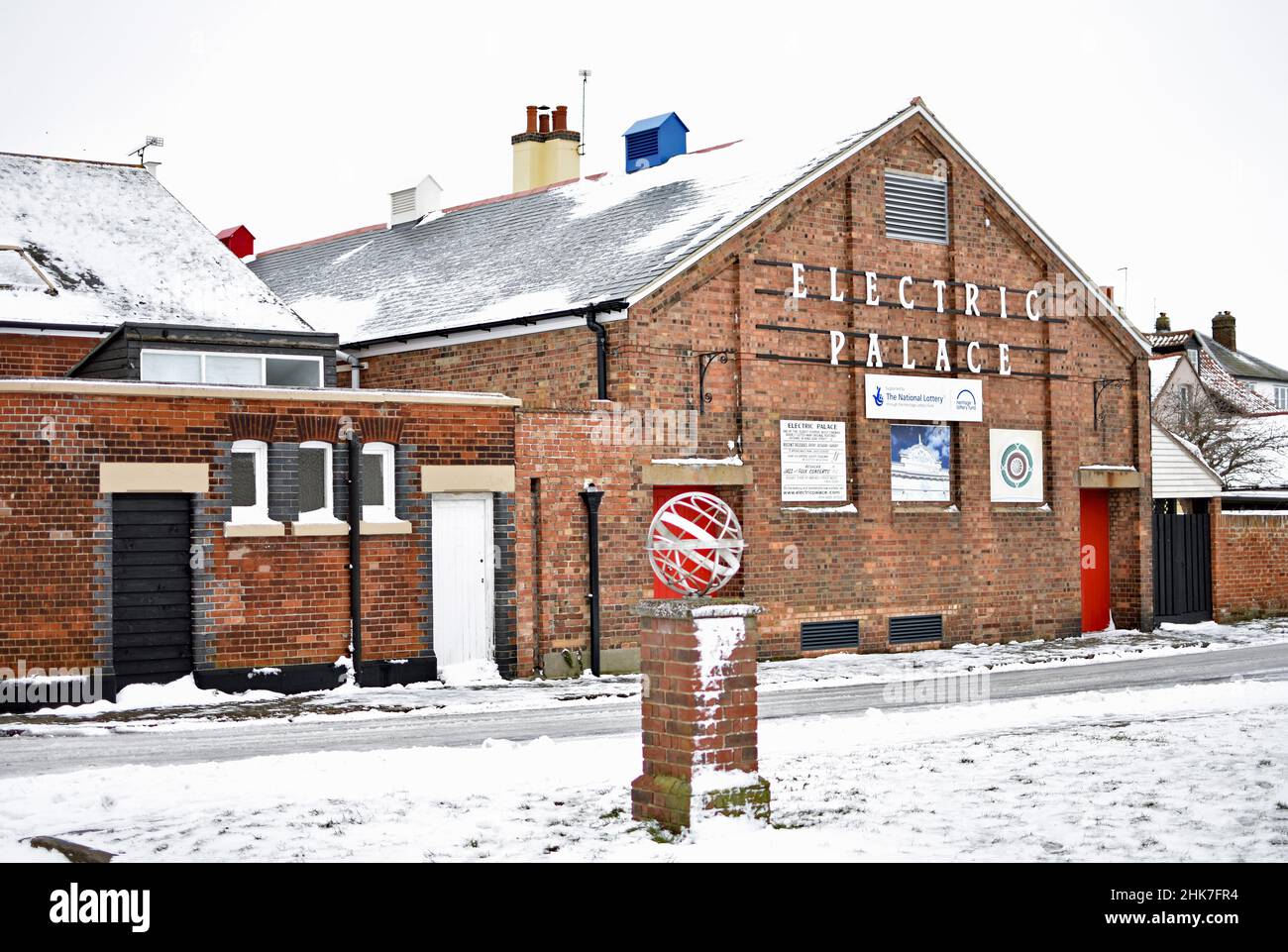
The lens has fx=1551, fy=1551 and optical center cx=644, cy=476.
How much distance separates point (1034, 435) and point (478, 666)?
38.5 feet

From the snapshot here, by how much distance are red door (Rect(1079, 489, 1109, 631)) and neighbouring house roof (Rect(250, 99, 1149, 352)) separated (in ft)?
10.1

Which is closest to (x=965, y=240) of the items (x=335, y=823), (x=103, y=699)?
(x=103, y=699)

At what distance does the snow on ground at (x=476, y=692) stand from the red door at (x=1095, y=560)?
9.45ft

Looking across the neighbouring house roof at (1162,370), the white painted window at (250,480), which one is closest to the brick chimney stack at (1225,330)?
the neighbouring house roof at (1162,370)

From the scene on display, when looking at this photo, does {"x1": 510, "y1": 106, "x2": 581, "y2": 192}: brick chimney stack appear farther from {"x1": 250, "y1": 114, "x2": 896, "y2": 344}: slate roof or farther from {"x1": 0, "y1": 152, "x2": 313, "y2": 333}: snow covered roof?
{"x1": 0, "y1": 152, "x2": 313, "y2": 333}: snow covered roof

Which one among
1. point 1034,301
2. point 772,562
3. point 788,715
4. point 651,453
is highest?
point 1034,301

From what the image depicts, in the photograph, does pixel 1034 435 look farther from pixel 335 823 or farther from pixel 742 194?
pixel 335 823

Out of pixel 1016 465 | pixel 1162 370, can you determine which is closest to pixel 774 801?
pixel 1016 465

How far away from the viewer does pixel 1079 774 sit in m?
11.3

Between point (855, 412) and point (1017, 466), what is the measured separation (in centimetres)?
397

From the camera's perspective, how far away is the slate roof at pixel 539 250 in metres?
23.0

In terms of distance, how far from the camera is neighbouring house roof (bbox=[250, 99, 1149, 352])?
2280 cm

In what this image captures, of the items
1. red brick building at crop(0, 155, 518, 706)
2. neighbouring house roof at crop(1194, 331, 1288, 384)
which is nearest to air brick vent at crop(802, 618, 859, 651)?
red brick building at crop(0, 155, 518, 706)

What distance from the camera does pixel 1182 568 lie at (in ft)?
95.8
